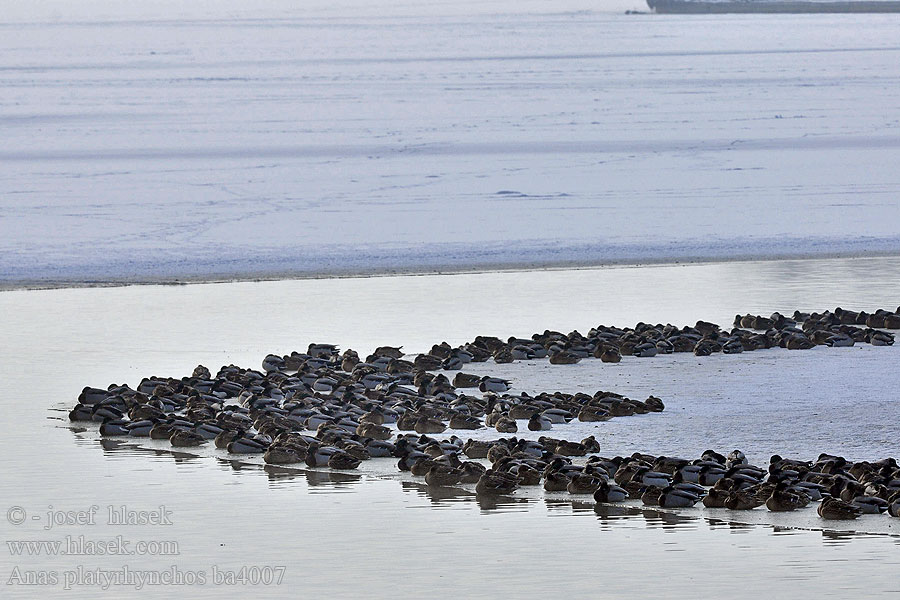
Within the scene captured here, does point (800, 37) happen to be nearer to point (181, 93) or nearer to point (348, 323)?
point (181, 93)

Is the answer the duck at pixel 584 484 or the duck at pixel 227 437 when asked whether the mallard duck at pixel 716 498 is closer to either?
the duck at pixel 584 484

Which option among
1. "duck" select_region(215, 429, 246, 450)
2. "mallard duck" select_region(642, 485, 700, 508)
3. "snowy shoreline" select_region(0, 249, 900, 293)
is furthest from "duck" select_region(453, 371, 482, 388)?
"snowy shoreline" select_region(0, 249, 900, 293)

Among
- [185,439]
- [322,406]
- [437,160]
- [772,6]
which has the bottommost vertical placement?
[185,439]

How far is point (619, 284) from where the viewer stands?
21.3 meters

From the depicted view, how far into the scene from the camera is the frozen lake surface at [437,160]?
24734 millimetres

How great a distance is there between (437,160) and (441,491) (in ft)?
82.6

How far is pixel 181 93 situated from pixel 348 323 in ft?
113

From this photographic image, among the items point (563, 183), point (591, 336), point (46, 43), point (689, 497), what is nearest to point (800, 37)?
point (46, 43)

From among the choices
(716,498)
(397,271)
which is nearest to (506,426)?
(716,498)

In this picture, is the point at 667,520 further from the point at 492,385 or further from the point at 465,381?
the point at 465,381

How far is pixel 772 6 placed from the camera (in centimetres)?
13938

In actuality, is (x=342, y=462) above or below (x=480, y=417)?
below

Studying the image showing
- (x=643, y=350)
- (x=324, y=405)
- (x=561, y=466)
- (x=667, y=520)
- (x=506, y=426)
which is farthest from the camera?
(x=643, y=350)

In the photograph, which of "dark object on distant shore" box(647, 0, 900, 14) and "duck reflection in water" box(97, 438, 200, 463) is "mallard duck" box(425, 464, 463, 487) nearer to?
"duck reflection in water" box(97, 438, 200, 463)
